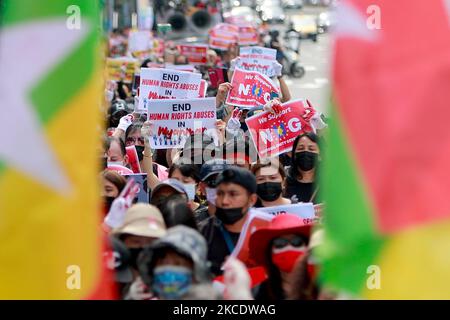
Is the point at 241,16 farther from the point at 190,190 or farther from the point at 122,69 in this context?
the point at 190,190

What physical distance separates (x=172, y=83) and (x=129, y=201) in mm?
5073

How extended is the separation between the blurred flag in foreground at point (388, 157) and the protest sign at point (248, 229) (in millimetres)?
1385

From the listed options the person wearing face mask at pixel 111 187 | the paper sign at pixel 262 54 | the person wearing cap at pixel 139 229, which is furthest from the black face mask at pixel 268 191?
the paper sign at pixel 262 54

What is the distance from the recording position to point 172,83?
10.7 meters

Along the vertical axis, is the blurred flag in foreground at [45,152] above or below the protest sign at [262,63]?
above

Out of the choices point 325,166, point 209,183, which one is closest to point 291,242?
point 325,166

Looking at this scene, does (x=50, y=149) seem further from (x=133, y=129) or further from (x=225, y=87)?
(x=225, y=87)

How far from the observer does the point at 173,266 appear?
468cm

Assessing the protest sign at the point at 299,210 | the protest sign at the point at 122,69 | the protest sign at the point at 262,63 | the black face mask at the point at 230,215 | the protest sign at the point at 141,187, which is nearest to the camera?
the black face mask at the point at 230,215

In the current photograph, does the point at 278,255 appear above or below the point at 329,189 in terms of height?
below

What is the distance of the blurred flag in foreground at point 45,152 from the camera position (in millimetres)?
4250

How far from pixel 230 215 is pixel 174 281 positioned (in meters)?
1.28

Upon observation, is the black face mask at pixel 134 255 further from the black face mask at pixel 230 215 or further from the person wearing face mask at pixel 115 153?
the person wearing face mask at pixel 115 153
